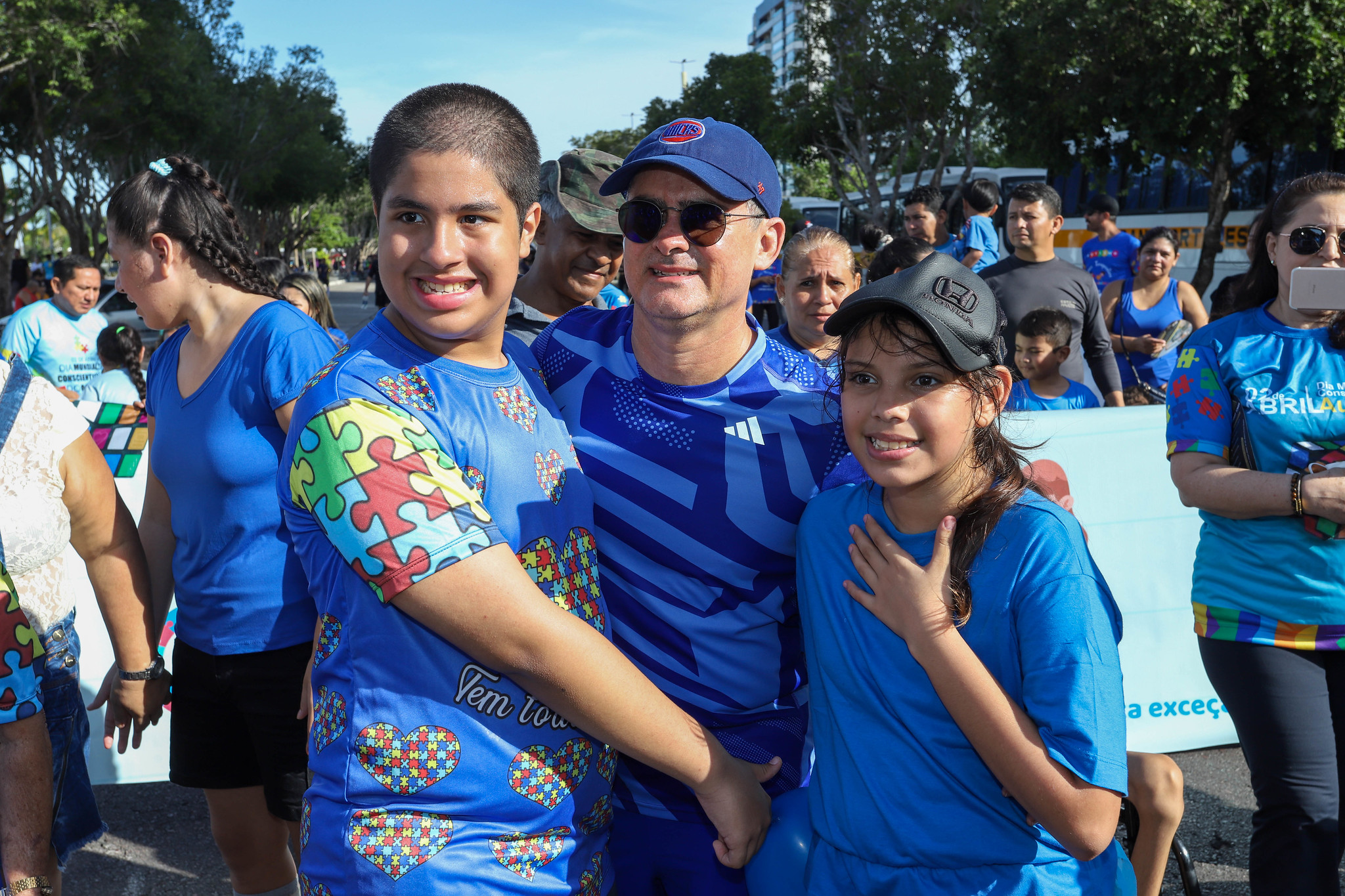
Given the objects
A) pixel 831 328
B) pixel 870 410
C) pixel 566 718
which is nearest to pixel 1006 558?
pixel 870 410

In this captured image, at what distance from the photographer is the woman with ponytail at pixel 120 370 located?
630cm

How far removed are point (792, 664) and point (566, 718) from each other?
0.64 meters

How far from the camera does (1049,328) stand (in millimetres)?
5047

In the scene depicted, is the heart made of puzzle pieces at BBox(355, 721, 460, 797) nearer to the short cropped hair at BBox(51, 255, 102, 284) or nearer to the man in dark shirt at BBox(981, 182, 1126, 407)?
the man in dark shirt at BBox(981, 182, 1126, 407)

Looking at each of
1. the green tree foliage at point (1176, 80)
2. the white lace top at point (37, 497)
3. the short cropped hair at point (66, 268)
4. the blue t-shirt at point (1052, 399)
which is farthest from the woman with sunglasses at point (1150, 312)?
the green tree foliage at point (1176, 80)

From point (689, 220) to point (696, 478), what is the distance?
511 millimetres

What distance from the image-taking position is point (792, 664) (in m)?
2.02

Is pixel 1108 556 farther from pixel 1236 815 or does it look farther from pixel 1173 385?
pixel 1173 385

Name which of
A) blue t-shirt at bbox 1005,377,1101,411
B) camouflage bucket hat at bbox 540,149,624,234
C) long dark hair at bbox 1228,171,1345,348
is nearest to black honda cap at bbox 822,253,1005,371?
long dark hair at bbox 1228,171,1345,348

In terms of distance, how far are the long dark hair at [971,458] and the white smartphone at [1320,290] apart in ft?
2.88

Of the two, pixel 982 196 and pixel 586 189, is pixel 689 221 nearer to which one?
pixel 586 189

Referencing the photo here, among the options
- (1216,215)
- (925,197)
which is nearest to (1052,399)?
(925,197)

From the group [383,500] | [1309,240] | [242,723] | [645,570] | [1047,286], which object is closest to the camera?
[383,500]

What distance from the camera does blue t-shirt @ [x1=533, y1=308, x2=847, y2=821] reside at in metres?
1.91
